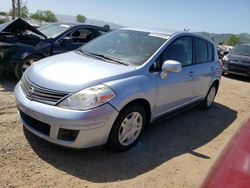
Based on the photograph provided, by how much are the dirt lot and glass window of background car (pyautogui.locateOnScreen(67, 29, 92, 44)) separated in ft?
9.76

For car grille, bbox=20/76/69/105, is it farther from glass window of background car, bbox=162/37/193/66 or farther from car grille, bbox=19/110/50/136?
glass window of background car, bbox=162/37/193/66

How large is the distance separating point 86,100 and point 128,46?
5.17 feet

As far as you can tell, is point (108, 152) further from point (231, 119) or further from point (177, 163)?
point (231, 119)

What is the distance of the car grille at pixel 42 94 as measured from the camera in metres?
3.57

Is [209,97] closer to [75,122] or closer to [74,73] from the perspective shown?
[74,73]

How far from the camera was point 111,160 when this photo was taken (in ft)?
12.8

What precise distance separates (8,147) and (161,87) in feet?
7.35

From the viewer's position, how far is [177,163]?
4.10 meters

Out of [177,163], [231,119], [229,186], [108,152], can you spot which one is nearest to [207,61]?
[231,119]

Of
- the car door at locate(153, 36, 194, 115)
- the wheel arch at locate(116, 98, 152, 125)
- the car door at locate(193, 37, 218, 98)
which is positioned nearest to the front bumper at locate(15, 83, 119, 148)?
the wheel arch at locate(116, 98, 152, 125)

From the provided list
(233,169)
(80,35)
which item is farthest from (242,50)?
(233,169)

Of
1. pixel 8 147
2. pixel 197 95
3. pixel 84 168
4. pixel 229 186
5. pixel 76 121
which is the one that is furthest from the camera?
pixel 197 95

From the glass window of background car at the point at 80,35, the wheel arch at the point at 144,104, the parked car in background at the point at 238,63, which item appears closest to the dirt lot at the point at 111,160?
the wheel arch at the point at 144,104

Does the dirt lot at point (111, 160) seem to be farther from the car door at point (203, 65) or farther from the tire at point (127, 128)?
the car door at point (203, 65)
